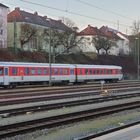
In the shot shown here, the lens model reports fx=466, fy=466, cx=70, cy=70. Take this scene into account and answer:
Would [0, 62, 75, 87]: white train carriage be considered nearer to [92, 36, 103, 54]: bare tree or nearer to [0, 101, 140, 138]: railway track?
[0, 101, 140, 138]: railway track

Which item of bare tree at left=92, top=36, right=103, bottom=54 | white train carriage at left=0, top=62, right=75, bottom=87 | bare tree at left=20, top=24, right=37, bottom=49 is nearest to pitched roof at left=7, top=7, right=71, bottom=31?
bare tree at left=92, top=36, right=103, bottom=54

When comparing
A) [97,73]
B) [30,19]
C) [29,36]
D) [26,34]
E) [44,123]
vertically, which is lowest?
[44,123]

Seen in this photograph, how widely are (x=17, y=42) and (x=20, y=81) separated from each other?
5011 cm

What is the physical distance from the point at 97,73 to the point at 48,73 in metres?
12.8

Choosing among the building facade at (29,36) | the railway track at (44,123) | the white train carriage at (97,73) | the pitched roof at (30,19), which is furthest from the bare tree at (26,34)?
the railway track at (44,123)

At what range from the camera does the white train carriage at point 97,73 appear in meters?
62.2

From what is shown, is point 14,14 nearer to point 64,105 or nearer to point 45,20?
point 45,20

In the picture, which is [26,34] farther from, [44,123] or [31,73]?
[44,123]

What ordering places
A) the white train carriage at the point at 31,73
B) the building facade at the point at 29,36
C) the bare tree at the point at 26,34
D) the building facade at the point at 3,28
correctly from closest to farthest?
the white train carriage at the point at 31,73 < the bare tree at the point at 26,34 < the building facade at the point at 29,36 < the building facade at the point at 3,28

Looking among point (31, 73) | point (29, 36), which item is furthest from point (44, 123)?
point (29, 36)

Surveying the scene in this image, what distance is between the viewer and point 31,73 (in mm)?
52125

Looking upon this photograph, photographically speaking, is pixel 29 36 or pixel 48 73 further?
pixel 29 36

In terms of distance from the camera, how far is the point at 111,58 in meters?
117

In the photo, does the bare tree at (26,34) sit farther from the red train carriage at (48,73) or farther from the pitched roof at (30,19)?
the red train carriage at (48,73)
